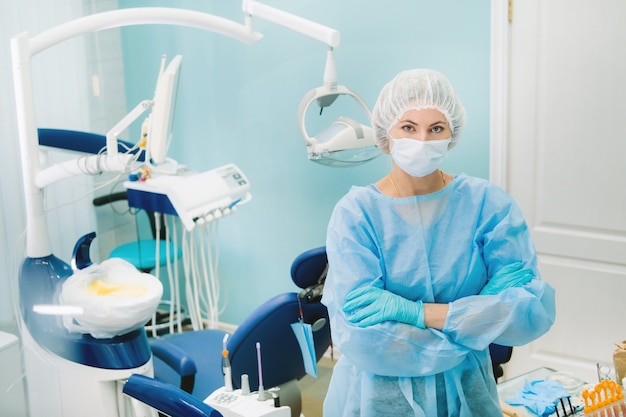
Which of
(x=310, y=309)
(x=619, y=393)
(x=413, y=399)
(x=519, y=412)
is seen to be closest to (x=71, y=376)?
(x=310, y=309)

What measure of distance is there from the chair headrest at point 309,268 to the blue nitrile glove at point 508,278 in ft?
2.55

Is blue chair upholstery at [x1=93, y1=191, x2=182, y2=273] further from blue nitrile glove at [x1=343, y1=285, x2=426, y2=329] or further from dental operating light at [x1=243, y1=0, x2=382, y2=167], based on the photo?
blue nitrile glove at [x1=343, y1=285, x2=426, y2=329]

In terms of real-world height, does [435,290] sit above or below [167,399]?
above

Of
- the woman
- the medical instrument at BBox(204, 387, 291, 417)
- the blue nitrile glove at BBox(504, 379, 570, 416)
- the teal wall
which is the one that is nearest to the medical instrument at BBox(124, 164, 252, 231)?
the teal wall

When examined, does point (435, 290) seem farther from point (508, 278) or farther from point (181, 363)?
point (181, 363)

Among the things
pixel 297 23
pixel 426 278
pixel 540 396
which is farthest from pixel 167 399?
pixel 297 23

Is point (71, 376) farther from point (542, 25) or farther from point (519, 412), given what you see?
point (542, 25)

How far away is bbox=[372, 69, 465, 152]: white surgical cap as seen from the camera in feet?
5.50

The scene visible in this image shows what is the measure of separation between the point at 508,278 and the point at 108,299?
1.17 m

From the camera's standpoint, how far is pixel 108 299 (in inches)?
84.3

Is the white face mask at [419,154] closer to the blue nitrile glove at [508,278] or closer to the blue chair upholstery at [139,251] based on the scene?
the blue nitrile glove at [508,278]

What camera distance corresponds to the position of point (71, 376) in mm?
2213

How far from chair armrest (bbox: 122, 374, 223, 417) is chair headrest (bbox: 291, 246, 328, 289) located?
30.2 inches

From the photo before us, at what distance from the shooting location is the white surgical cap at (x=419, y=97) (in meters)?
1.68
